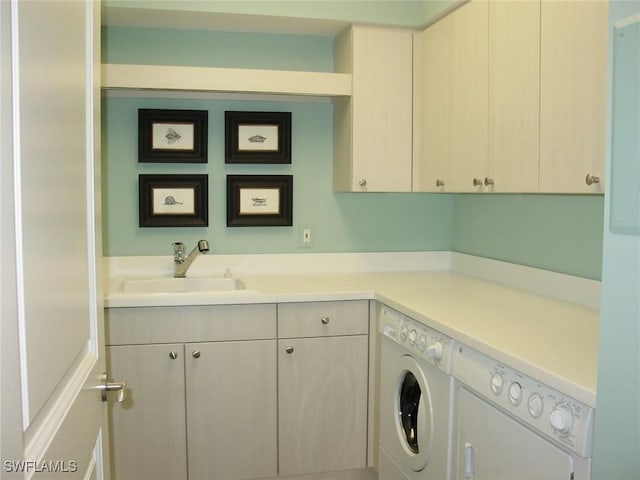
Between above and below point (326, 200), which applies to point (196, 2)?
above

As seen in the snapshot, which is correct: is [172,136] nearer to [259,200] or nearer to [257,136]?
[257,136]

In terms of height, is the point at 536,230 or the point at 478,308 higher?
the point at 536,230

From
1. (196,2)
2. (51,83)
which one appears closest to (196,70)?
(196,2)

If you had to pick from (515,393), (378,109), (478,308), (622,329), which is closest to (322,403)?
(478,308)

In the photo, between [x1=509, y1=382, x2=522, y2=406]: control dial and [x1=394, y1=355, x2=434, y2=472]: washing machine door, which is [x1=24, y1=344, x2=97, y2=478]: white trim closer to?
[x1=509, y1=382, x2=522, y2=406]: control dial

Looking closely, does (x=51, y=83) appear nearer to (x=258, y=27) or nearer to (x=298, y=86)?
(x=298, y=86)

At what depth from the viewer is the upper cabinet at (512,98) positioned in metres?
1.79

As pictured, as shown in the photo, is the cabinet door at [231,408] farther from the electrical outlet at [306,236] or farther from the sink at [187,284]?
the electrical outlet at [306,236]

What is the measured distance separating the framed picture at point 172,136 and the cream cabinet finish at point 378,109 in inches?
28.8

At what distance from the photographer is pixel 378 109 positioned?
295 cm

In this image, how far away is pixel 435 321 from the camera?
2.01 meters

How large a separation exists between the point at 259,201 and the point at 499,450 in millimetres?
1878

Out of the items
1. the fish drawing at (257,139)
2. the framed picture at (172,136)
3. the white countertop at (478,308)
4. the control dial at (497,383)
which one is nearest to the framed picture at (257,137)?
the fish drawing at (257,139)

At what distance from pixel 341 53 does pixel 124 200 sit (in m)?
1.30
